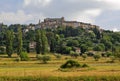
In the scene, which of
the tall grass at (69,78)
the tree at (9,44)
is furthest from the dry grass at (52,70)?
the tree at (9,44)

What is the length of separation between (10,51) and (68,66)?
2666 inches

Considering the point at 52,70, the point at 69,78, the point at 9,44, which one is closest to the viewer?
the point at 69,78

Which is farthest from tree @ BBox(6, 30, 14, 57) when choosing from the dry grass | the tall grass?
the tall grass

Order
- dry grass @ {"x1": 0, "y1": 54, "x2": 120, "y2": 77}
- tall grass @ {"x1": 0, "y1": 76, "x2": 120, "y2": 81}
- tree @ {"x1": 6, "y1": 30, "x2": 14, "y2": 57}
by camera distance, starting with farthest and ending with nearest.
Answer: tree @ {"x1": 6, "y1": 30, "x2": 14, "y2": 57}
dry grass @ {"x1": 0, "y1": 54, "x2": 120, "y2": 77}
tall grass @ {"x1": 0, "y1": 76, "x2": 120, "y2": 81}

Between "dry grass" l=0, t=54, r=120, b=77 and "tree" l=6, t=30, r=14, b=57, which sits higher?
"tree" l=6, t=30, r=14, b=57

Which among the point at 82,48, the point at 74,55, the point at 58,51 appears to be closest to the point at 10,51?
the point at 74,55

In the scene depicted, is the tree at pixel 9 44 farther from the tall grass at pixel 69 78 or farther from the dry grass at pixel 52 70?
the tall grass at pixel 69 78

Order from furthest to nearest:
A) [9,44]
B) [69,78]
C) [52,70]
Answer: [9,44], [52,70], [69,78]

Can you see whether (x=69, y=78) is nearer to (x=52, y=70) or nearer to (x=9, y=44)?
(x=52, y=70)

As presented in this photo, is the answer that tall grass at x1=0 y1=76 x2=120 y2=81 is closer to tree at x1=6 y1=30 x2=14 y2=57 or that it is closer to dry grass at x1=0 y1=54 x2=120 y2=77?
dry grass at x1=0 y1=54 x2=120 y2=77

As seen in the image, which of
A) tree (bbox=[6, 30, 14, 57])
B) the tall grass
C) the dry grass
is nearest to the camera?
the tall grass

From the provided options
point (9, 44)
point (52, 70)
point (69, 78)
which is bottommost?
point (52, 70)

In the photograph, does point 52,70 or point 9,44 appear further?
point 9,44

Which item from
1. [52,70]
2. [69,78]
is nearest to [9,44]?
[52,70]
